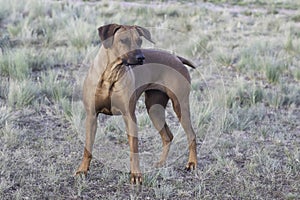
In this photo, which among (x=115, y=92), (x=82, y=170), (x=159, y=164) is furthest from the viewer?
(x=159, y=164)

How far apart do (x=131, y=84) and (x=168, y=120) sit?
2.75 metres

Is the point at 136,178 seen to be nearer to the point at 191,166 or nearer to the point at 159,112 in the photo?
the point at 191,166

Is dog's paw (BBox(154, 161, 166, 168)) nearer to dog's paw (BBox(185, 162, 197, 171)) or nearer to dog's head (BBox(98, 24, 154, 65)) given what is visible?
dog's paw (BBox(185, 162, 197, 171))

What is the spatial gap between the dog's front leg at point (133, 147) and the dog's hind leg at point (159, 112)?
670 mm

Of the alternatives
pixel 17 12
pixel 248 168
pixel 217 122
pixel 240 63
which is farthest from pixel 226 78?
pixel 17 12

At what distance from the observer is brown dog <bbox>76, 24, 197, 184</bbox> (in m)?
5.57

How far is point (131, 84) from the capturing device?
585cm

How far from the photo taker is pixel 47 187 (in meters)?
5.90

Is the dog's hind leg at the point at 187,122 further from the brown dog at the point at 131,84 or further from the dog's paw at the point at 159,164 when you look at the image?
the dog's paw at the point at 159,164

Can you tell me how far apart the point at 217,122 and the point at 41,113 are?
246 centimetres

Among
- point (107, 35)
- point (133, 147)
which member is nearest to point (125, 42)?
point (107, 35)

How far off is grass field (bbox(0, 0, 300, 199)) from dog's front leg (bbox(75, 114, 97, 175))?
116 mm

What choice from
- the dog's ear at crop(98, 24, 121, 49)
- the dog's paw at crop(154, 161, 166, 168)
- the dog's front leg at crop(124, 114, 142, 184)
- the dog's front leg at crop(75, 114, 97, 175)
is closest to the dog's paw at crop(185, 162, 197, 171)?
the dog's paw at crop(154, 161, 166, 168)

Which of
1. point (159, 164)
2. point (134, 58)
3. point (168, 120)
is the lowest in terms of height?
point (168, 120)
